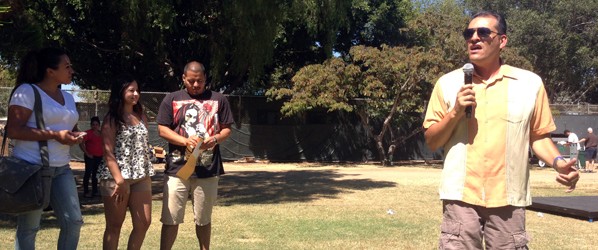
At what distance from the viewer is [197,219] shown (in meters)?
5.63

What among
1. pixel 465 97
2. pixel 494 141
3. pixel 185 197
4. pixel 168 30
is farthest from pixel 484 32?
pixel 168 30

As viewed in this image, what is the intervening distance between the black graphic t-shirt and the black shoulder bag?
121 centimetres

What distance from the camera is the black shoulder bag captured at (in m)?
4.46

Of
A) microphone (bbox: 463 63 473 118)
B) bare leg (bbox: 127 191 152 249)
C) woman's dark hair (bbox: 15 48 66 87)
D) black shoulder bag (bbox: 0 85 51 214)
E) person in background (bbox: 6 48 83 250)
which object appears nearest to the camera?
microphone (bbox: 463 63 473 118)

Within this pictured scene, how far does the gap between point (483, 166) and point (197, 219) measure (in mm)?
2728

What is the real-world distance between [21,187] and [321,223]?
5.07 metres

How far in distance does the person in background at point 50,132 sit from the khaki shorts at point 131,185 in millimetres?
373

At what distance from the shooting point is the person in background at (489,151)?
3.74 m

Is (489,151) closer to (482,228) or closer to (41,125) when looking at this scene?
(482,228)

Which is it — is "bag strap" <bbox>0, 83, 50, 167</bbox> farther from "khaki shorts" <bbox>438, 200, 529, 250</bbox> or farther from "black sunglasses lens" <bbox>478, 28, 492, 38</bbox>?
"black sunglasses lens" <bbox>478, 28, 492, 38</bbox>

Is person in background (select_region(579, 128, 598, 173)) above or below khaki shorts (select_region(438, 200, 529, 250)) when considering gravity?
above

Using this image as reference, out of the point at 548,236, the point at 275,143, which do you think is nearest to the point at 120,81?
the point at 548,236

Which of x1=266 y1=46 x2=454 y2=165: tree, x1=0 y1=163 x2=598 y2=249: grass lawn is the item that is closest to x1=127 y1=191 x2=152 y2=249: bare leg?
x1=0 y1=163 x2=598 y2=249: grass lawn

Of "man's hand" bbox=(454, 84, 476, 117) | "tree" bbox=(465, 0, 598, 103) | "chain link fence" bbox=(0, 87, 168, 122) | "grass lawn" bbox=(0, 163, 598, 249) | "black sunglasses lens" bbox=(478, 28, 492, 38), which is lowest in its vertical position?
"grass lawn" bbox=(0, 163, 598, 249)
